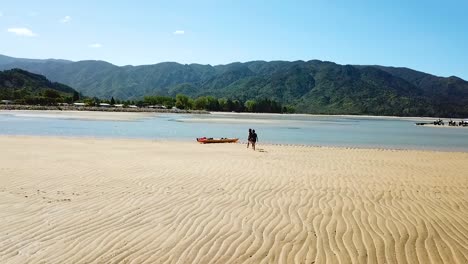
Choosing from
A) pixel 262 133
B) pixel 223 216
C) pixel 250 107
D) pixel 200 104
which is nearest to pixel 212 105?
pixel 200 104

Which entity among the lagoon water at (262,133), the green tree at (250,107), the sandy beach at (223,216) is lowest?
the lagoon water at (262,133)

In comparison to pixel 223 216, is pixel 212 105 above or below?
above

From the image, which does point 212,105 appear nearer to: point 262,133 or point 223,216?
point 262,133

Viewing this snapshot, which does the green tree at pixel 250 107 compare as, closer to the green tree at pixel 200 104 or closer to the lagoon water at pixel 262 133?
the green tree at pixel 200 104

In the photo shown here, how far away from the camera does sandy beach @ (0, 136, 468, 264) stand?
23.5 feet

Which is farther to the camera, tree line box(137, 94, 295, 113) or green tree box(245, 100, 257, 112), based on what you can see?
green tree box(245, 100, 257, 112)

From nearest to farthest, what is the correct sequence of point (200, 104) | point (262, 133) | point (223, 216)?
point (223, 216) < point (262, 133) < point (200, 104)

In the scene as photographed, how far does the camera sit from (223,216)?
31.2 feet

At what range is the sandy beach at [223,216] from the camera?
7148mm

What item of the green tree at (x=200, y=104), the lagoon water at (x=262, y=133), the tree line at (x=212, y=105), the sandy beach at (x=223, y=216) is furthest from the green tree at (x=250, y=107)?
the sandy beach at (x=223, y=216)

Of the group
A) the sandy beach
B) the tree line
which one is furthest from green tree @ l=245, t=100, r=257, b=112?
the sandy beach

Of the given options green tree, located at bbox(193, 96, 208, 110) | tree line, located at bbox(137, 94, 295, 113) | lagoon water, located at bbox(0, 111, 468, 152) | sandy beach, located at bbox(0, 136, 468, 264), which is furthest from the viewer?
tree line, located at bbox(137, 94, 295, 113)

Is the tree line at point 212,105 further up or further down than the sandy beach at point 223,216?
further up

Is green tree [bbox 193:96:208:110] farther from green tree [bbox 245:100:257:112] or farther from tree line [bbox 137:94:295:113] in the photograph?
green tree [bbox 245:100:257:112]
